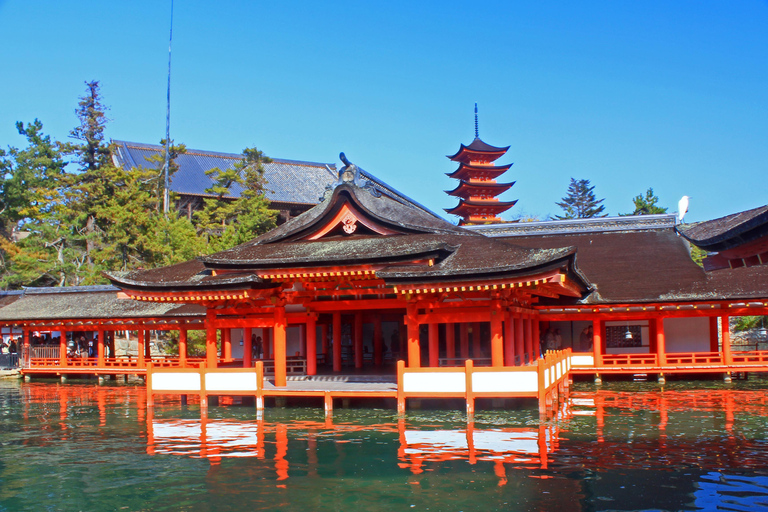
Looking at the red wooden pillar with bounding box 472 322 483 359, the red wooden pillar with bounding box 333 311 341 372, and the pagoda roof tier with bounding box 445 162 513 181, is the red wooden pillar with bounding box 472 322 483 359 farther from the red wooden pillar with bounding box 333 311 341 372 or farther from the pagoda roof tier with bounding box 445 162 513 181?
the pagoda roof tier with bounding box 445 162 513 181

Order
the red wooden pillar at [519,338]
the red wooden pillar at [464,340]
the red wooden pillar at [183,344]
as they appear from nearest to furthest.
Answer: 1. the red wooden pillar at [519,338]
2. the red wooden pillar at [464,340]
3. the red wooden pillar at [183,344]

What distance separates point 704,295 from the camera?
85.1 feet

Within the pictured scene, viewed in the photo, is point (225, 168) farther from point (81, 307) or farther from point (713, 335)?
point (713, 335)

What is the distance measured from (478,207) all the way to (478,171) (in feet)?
9.57

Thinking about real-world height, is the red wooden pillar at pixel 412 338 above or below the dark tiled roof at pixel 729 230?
below

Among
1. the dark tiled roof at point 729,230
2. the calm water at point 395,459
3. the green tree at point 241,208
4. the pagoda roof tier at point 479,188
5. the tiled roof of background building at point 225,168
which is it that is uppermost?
the tiled roof of background building at point 225,168

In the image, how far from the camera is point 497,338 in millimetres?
19453

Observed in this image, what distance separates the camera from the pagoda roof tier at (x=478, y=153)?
5841cm

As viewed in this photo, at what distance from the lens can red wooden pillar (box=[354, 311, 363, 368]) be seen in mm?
25938

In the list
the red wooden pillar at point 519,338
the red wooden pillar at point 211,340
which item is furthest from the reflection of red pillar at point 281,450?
the red wooden pillar at point 519,338

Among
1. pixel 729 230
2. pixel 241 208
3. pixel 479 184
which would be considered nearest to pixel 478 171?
pixel 479 184

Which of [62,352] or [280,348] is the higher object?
[280,348]

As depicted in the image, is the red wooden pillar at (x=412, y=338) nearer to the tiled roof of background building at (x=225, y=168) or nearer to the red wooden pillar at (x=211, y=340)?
the red wooden pillar at (x=211, y=340)

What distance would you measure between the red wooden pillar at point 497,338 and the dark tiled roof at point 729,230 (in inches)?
573
